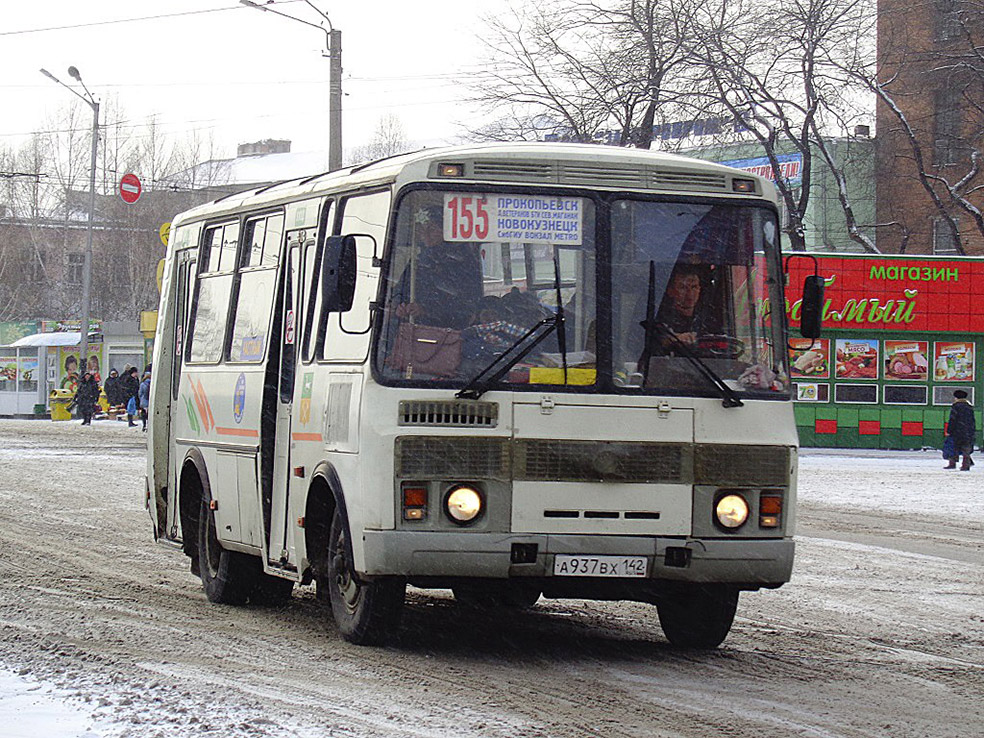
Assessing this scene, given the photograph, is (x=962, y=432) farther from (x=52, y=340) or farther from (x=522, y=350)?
(x=52, y=340)

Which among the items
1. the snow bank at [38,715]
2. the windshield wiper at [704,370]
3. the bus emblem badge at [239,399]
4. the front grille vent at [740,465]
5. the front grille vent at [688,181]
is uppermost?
the front grille vent at [688,181]

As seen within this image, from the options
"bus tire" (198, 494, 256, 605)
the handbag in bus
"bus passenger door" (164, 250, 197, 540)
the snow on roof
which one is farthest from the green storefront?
the snow on roof

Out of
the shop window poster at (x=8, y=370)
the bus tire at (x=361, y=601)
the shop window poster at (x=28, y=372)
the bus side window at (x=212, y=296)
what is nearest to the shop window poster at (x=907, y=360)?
the bus side window at (x=212, y=296)

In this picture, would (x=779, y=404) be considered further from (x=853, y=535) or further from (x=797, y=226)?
(x=797, y=226)

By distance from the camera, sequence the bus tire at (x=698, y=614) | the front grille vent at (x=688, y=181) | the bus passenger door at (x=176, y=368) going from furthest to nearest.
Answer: the bus passenger door at (x=176, y=368) → the bus tire at (x=698, y=614) → the front grille vent at (x=688, y=181)

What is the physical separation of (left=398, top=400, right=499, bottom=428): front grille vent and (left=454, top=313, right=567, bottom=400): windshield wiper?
5 centimetres

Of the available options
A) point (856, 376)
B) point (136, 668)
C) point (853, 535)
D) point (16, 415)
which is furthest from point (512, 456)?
point (16, 415)

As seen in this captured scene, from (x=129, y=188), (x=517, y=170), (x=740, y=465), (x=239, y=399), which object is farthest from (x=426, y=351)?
(x=129, y=188)

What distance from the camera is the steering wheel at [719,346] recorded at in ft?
28.5

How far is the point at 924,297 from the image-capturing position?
1422 inches

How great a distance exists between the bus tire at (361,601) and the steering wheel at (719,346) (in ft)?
6.23

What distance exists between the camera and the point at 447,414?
8242 mm

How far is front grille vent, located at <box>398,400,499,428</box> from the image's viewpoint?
823 cm

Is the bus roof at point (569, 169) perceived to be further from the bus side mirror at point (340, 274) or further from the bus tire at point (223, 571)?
the bus tire at point (223, 571)
